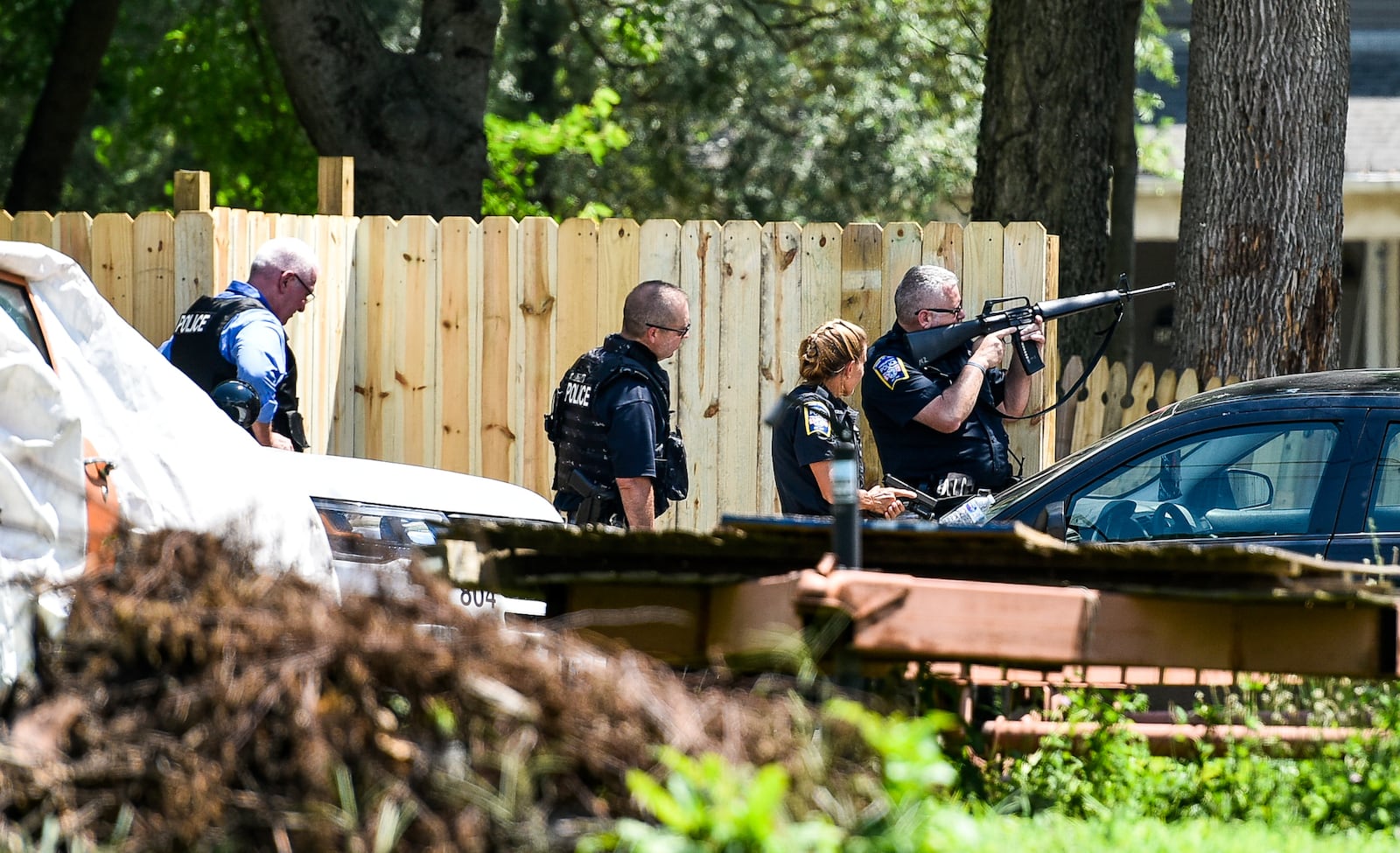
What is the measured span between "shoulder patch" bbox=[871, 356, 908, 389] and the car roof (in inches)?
50.5

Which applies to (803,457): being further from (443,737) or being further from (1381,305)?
(1381,305)

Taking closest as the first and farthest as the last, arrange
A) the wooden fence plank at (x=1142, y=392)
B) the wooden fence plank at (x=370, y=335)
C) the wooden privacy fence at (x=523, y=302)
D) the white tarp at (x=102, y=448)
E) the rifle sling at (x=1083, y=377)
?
the white tarp at (x=102, y=448) < the rifle sling at (x=1083, y=377) < the wooden privacy fence at (x=523, y=302) < the wooden fence plank at (x=370, y=335) < the wooden fence plank at (x=1142, y=392)

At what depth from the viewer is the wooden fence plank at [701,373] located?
787 cm

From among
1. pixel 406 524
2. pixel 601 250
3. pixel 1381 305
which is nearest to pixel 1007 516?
pixel 406 524

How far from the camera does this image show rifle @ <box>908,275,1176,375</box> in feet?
23.0

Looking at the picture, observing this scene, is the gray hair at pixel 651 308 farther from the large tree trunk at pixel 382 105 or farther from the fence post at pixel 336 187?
the large tree trunk at pixel 382 105

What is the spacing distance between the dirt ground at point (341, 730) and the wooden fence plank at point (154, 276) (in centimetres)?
498

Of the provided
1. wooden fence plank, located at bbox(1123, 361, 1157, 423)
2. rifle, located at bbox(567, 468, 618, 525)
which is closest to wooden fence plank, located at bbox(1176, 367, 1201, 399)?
wooden fence plank, located at bbox(1123, 361, 1157, 423)

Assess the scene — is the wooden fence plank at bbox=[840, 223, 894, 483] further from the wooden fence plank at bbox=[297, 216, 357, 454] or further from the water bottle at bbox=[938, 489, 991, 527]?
the wooden fence plank at bbox=[297, 216, 357, 454]

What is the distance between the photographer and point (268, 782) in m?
2.90

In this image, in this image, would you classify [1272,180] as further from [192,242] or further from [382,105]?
[382,105]

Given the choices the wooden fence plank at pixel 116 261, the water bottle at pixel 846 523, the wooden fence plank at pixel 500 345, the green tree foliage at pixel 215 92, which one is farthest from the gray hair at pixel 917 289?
the green tree foliage at pixel 215 92

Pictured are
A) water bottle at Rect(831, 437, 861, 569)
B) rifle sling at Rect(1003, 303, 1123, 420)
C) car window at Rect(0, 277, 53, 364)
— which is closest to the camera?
water bottle at Rect(831, 437, 861, 569)

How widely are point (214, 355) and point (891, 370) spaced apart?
2880mm
